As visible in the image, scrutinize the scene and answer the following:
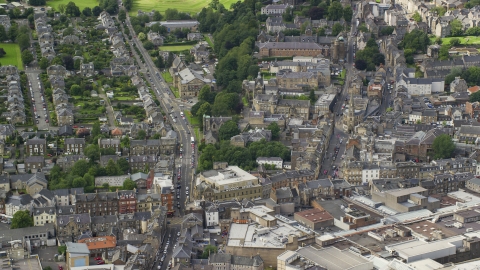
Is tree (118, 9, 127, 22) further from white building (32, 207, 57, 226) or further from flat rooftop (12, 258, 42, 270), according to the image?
flat rooftop (12, 258, 42, 270)

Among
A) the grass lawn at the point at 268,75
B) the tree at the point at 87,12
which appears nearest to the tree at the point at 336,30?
the grass lawn at the point at 268,75

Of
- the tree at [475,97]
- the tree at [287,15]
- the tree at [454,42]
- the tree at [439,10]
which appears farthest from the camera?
the tree at [287,15]

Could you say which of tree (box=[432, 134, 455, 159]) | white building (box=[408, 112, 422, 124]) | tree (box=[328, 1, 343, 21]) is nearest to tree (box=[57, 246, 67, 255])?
tree (box=[432, 134, 455, 159])

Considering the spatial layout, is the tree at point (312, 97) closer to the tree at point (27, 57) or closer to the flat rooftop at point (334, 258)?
the tree at point (27, 57)


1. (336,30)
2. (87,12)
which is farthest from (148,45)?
(336,30)

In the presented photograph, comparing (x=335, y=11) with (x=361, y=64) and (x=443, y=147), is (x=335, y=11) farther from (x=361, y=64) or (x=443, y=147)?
(x=443, y=147)

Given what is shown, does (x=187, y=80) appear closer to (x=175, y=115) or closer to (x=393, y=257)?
(x=175, y=115)

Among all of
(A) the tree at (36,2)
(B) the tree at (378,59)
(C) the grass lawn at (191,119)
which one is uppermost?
(A) the tree at (36,2)
